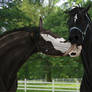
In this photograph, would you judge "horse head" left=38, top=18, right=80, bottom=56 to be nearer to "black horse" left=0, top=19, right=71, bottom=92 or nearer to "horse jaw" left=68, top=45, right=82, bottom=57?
"black horse" left=0, top=19, right=71, bottom=92

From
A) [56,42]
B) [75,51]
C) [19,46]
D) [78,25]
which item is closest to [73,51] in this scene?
[75,51]

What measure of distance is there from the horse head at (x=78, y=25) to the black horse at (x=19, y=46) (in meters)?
0.48

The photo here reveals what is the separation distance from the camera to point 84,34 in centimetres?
409

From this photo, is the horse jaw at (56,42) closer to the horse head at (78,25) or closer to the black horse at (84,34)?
the horse head at (78,25)

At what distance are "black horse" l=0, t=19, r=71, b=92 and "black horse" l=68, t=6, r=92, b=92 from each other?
0.58 meters

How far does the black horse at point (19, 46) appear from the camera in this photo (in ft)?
11.0

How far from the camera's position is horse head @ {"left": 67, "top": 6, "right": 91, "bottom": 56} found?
3.98 m

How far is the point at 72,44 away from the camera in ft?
12.7

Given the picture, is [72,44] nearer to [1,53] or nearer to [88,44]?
[88,44]

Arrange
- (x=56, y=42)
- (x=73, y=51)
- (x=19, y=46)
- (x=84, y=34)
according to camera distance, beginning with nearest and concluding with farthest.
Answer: (x=19, y=46) < (x=56, y=42) < (x=73, y=51) < (x=84, y=34)

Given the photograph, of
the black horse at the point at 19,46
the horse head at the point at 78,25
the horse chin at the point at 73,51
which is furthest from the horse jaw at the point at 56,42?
the horse head at the point at 78,25

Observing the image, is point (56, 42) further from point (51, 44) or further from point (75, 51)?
point (75, 51)

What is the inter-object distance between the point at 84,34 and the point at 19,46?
1295 mm

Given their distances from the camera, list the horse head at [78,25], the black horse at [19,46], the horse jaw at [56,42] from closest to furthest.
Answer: the black horse at [19,46] < the horse jaw at [56,42] < the horse head at [78,25]
